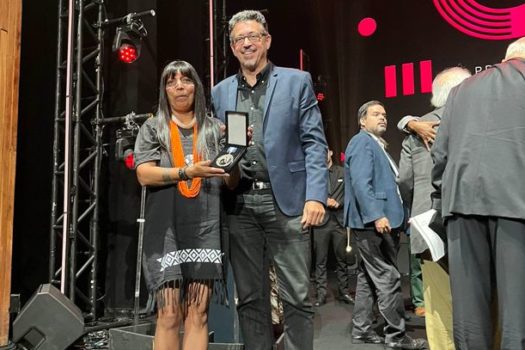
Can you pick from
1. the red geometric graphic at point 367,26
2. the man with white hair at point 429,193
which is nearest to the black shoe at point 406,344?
the man with white hair at point 429,193

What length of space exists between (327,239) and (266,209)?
3.38 metres

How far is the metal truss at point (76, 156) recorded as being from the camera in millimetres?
4133

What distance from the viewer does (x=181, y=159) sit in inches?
83.7

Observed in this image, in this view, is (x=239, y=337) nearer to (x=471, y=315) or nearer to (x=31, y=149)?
(x=471, y=315)

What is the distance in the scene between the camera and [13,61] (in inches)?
118

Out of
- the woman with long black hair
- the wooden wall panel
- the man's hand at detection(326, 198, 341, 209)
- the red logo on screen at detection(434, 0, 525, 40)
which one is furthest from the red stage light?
the red logo on screen at detection(434, 0, 525, 40)

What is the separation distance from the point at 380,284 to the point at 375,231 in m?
0.33

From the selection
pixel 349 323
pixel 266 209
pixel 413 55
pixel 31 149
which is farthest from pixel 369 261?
pixel 413 55

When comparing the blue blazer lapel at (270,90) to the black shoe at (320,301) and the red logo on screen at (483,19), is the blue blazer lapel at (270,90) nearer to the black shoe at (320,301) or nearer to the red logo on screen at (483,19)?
the black shoe at (320,301)

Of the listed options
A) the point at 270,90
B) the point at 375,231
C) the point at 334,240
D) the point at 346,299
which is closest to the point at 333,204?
the point at 334,240

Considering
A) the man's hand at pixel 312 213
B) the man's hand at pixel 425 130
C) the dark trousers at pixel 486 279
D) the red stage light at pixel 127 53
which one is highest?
the red stage light at pixel 127 53

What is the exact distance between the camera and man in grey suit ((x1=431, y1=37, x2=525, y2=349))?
1708 millimetres

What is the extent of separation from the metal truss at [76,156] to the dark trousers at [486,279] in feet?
10.4

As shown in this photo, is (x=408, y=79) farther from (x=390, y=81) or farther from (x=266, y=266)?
(x=266, y=266)
